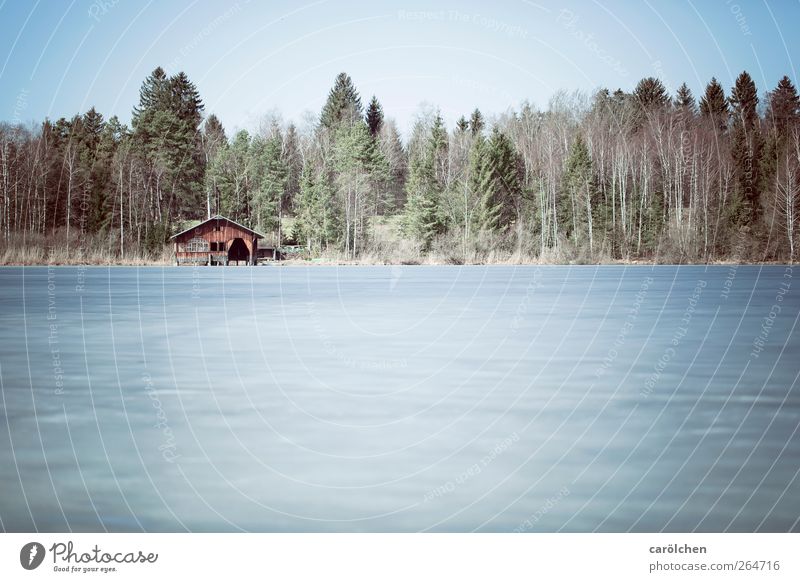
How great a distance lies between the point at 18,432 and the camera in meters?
9.15

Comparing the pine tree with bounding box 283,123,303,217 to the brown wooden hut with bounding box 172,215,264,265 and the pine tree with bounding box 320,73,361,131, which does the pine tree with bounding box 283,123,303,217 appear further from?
the brown wooden hut with bounding box 172,215,264,265

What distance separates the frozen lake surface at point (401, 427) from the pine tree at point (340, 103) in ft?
345

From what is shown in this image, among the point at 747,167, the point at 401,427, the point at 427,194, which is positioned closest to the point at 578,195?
the point at 427,194

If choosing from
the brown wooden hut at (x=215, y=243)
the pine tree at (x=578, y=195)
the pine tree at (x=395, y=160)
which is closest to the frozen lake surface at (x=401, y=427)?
the brown wooden hut at (x=215, y=243)

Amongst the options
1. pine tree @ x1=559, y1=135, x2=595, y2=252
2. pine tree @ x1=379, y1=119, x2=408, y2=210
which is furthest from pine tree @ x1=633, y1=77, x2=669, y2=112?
pine tree @ x1=379, y1=119, x2=408, y2=210

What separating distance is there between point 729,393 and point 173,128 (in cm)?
9215

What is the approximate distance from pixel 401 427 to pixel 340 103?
118 metres

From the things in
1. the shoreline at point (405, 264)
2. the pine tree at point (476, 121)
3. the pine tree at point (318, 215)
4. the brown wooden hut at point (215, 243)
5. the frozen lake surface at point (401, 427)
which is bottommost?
the frozen lake surface at point (401, 427)

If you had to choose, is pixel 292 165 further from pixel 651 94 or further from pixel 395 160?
pixel 651 94

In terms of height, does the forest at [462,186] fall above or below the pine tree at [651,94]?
below

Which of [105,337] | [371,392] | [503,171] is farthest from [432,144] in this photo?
[371,392]

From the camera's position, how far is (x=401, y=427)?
31.2 ft

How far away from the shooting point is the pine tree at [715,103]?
317ft

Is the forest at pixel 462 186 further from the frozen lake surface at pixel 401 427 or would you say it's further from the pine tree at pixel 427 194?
the frozen lake surface at pixel 401 427
